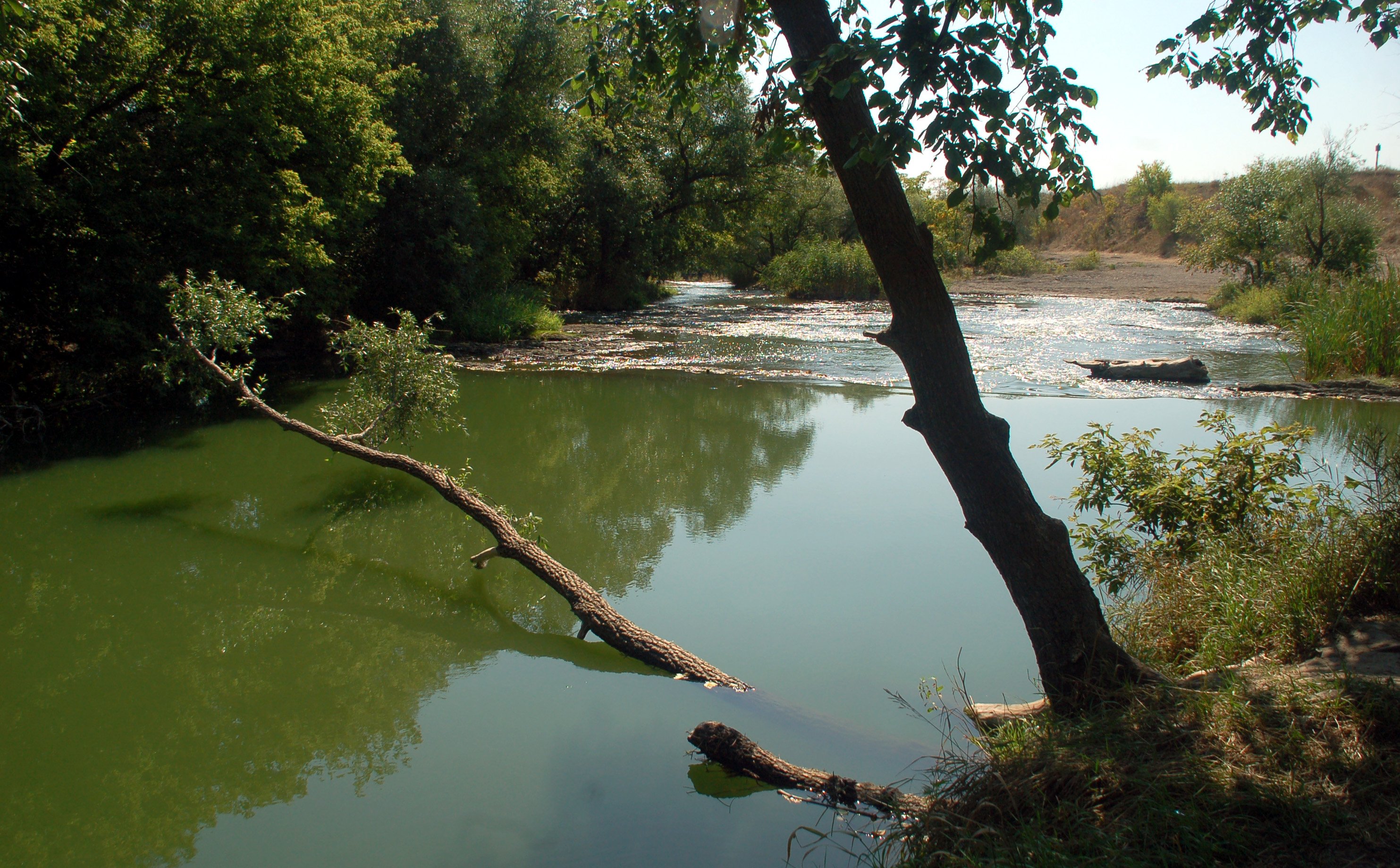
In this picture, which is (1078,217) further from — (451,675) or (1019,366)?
(451,675)

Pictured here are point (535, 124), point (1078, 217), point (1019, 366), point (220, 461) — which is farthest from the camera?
point (1078, 217)

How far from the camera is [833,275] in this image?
33.3 m

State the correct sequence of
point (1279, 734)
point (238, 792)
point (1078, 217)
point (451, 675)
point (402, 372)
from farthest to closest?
point (1078, 217)
point (402, 372)
point (451, 675)
point (238, 792)
point (1279, 734)

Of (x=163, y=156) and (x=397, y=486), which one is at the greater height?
(x=163, y=156)

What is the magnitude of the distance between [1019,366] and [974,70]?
1423 centimetres

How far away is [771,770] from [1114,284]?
37516 millimetres

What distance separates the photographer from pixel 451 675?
525 centimetres

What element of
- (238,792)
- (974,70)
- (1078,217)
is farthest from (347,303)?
(1078,217)

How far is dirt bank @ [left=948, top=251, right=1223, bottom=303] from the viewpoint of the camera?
3200 centimetres

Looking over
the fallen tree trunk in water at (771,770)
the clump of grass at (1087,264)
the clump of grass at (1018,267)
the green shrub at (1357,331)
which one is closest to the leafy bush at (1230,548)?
the fallen tree trunk in water at (771,770)

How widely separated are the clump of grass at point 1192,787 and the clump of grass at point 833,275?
29.9 m

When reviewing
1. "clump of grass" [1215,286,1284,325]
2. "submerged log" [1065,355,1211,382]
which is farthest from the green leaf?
"clump of grass" [1215,286,1284,325]

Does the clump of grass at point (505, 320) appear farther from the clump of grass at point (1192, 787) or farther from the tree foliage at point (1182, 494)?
the clump of grass at point (1192, 787)

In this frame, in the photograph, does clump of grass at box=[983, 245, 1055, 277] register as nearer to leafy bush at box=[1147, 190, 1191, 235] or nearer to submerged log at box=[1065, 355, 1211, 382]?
leafy bush at box=[1147, 190, 1191, 235]
